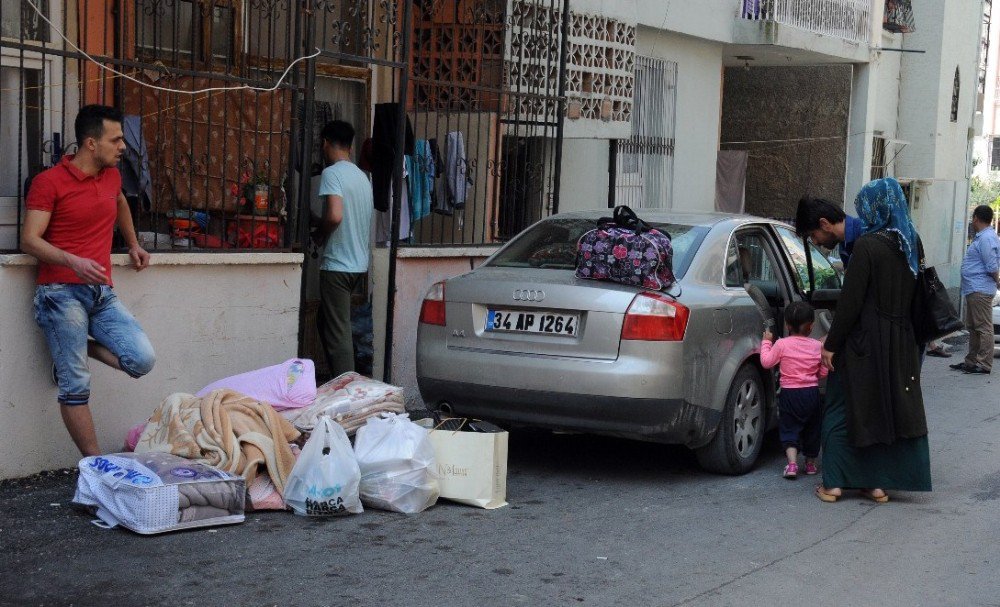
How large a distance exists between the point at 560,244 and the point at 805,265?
186cm

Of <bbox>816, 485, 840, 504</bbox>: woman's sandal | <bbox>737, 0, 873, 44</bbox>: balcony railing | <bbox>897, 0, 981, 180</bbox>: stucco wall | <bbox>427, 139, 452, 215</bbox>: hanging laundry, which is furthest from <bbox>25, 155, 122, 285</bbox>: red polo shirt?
<bbox>897, 0, 981, 180</bbox>: stucco wall

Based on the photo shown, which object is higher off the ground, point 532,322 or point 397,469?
point 532,322

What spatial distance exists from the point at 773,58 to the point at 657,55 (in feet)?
12.4

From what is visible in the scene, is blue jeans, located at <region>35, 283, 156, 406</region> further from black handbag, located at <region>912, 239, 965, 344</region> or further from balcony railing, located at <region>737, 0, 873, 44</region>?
balcony railing, located at <region>737, 0, 873, 44</region>

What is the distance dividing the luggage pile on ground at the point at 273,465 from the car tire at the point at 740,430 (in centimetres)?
144

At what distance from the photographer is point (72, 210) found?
6.12 metres

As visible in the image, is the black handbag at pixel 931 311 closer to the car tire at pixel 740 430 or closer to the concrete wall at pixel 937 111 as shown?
the car tire at pixel 740 430

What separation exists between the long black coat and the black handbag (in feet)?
0.33

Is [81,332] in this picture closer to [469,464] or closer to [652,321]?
[469,464]

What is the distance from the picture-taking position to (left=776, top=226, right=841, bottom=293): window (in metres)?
8.12

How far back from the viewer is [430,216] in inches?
410

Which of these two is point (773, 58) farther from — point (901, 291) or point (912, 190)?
point (901, 291)

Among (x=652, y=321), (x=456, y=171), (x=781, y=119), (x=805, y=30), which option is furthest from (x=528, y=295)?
(x=781, y=119)

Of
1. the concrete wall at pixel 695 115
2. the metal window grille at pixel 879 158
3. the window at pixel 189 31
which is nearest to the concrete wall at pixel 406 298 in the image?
the window at pixel 189 31
